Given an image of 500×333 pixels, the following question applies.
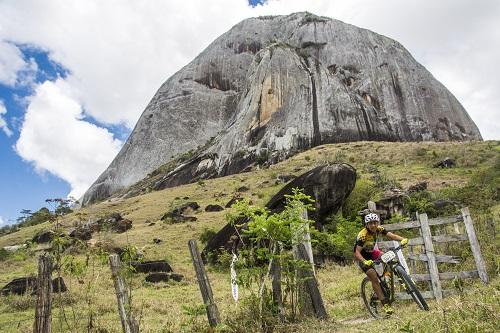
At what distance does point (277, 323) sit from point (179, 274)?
1154 cm

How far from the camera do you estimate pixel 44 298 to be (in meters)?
6.16

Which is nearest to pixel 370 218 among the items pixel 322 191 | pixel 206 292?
pixel 206 292

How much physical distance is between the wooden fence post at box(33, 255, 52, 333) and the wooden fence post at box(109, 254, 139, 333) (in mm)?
840

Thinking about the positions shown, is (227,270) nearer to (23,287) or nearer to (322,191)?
(322,191)

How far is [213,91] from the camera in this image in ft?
322

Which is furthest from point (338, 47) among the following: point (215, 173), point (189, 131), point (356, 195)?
point (356, 195)

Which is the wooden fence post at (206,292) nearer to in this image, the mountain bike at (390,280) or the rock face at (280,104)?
the mountain bike at (390,280)

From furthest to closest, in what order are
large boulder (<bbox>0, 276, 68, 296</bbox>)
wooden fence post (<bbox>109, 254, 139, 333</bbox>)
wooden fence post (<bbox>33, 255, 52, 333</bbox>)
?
large boulder (<bbox>0, 276, 68, 296</bbox>)
wooden fence post (<bbox>109, 254, 139, 333</bbox>)
wooden fence post (<bbox>33, 255, 52, 333</bbox>)

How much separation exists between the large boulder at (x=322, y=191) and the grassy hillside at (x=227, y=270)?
1.01m

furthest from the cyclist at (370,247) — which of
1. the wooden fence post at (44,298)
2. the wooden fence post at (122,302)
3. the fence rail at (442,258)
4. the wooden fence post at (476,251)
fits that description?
the wooden fence post at (44,298)

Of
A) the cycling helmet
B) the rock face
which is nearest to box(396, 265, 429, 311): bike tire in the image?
the cycling helmet

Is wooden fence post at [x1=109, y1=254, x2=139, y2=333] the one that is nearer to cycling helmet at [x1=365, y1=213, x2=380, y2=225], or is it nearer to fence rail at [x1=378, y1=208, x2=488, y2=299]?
cycling helmet at [x1=365, y1=213, x2=380, y2=225]

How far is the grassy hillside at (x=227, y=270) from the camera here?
656 centimetres

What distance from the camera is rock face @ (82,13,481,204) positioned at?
69812mm
